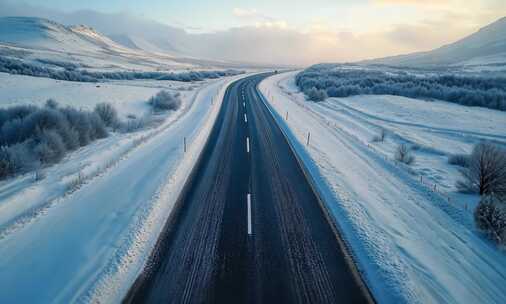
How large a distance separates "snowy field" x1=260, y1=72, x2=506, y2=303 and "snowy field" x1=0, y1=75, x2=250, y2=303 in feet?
18.6

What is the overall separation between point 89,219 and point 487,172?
14.3m

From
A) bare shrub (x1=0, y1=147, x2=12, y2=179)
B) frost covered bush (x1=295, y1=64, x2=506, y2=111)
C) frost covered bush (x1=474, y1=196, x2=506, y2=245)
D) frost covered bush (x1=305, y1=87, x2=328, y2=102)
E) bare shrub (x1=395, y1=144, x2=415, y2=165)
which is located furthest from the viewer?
frost covered bush (x1=305, y1=87, x2=328, y2=102)

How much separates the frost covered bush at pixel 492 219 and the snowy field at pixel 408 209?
0.93 feet

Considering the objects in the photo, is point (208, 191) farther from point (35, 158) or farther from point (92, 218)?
point (35, 158)

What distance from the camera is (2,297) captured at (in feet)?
17.3

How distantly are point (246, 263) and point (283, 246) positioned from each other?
3.93 ft

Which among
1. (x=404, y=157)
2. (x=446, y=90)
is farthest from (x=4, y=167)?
(x=446, y=90)

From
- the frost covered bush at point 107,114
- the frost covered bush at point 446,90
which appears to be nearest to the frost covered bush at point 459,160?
the frost covered bush at point 446,90

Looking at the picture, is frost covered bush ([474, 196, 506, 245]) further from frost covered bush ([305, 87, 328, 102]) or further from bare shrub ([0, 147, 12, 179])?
frost covered bush ([305, 87, 328, 102])

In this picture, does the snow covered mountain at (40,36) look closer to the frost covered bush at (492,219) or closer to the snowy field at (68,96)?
the snowy field at (68,96)

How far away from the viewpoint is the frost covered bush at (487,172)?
34.6ft

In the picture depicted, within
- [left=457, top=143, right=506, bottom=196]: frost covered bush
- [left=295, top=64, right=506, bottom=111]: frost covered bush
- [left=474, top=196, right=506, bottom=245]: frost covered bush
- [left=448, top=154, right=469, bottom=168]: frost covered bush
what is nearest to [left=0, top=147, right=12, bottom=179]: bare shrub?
[left=474, top=196, right=506, bottom=245]: frost covered bush

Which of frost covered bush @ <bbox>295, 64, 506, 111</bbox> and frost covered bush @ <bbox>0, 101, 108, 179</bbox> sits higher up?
frost covered bush @ <bbox>295, 64, 506, 111</bbox>

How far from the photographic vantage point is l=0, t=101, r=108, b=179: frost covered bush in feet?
36.7
